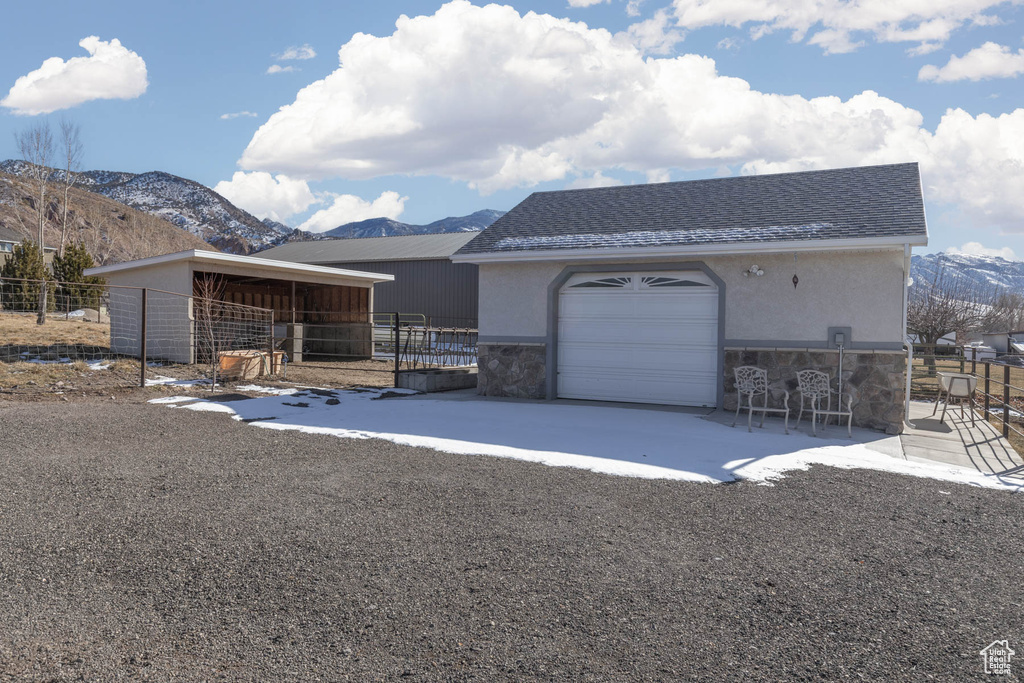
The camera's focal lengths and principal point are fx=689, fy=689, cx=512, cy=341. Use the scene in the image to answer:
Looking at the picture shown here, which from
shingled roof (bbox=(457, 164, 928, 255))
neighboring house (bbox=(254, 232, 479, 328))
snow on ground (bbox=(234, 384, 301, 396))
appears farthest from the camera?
neighboring house (bbox=(254, 232, 479, 328))

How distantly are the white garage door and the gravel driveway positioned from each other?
4.58m

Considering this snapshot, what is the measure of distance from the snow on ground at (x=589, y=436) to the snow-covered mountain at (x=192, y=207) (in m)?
131

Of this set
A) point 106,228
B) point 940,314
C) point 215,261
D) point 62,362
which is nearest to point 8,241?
point 62,362

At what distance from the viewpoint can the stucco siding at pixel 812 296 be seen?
9.59 meters

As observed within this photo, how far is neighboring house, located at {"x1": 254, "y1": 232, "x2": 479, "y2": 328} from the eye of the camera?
2977 centimetres

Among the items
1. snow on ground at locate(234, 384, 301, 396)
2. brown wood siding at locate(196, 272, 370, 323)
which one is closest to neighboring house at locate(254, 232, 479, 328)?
brown wood siding at locate(196, 272, 370, 323)

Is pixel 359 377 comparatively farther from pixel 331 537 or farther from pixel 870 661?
pixel 870 661

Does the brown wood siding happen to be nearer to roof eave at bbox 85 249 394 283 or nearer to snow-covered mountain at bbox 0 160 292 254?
roof eave at bbox 85 249 394 283

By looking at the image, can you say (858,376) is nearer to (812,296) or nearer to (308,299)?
(812,296)

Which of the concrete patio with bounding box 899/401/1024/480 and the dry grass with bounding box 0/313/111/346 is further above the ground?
the dry grass with bounding box 0/313/111/346

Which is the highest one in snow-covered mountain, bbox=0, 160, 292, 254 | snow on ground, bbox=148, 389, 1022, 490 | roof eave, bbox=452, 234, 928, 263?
snow-covered mountain, bbox=0, 160, 292, 254

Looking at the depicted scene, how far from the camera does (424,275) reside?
31016 millimetres

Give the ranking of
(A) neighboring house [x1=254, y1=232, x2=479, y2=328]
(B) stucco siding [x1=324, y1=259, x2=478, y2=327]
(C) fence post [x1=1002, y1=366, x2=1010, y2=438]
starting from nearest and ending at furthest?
(C) fence post [x1=1002, y1=366, x2=1010, y2=438] < (B) stucco siding [x1=324, y1=259, x2=478, y2=327] < (A) neighboring house [x1=254, y1=232, x2=479, y2=328]

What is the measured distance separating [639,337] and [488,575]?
8.06 metres
